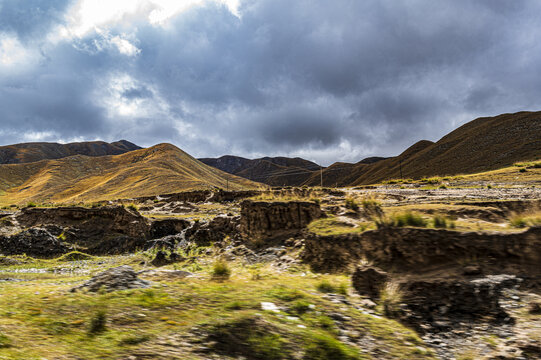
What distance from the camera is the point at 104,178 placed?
320ft

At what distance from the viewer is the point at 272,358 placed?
3395mm

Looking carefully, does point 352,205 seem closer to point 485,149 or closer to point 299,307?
point 299,307

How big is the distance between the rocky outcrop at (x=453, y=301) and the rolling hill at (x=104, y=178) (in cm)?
6515

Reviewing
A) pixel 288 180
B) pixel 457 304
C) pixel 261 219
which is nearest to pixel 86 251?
pixel 261 219

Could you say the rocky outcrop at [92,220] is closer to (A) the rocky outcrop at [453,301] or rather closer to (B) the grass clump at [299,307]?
(B) the grass clump at [299,307]

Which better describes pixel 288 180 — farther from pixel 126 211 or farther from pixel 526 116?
pixel 126 211

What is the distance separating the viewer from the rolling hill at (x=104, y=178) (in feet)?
245

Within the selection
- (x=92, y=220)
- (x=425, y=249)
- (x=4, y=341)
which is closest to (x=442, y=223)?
(x=425, y=249)

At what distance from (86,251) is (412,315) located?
2006 centimetres

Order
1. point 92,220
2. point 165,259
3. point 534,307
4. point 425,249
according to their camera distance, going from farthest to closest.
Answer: point 92,220 → point 165,259 → point 425,249 → point 534,307

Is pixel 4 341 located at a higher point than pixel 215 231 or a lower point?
higher

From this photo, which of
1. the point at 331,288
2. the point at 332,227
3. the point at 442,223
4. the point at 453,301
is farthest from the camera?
the point at 332,227

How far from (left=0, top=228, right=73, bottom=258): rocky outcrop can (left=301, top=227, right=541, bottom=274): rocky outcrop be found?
17.2 m

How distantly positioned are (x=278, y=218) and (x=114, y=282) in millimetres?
8474
